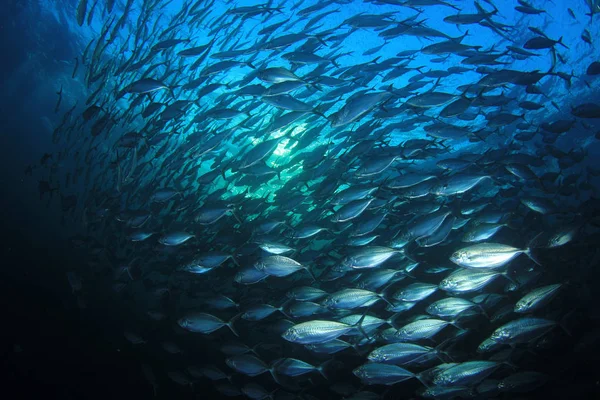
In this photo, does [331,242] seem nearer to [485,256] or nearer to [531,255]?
[485,256]

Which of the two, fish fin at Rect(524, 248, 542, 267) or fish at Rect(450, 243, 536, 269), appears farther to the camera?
fish at Rect(450, 243, 536, 269)

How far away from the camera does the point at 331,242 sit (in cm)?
758

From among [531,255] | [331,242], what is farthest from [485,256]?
[331,242]

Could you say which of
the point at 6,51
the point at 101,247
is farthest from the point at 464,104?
the point at 6,51

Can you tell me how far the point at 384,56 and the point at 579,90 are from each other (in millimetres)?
11290

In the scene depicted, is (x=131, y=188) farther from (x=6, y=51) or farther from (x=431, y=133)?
(x=6, y=51)

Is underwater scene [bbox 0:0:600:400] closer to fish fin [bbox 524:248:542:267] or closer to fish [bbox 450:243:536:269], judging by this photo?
fish [bbox 450:243:536:269]

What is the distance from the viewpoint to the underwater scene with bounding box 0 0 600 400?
4871 mm

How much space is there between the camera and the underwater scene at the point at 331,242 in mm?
4871

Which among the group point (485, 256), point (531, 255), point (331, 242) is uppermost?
point (331, 242)

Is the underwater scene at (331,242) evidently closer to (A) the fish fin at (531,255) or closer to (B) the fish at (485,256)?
(B) the fish at (485,256)

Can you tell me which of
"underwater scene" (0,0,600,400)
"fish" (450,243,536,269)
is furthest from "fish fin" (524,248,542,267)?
"underwater scene" (0,0,600,400)

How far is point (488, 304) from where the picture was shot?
5.84 meters

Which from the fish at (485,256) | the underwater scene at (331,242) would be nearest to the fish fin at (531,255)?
the fish at (485,256)
